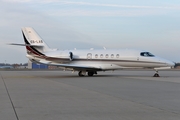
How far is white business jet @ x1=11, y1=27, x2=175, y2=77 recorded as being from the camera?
1205 inches

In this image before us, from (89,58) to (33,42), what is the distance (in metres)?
5.92

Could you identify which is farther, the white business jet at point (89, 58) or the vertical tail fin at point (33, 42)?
the vertical tail fin at point (33, 42)

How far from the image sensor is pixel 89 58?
32406 mm

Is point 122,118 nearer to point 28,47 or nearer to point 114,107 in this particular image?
point 114,107

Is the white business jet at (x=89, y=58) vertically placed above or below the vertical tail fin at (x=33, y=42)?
below

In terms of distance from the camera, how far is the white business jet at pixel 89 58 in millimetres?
30609

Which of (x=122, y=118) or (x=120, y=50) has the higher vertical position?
(x=120, y=50)

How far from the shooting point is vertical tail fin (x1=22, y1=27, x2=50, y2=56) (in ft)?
109

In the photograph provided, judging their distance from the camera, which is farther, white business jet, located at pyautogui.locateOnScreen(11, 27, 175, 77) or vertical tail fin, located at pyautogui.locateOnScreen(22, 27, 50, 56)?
vertical tail fin, located at pyautogui.locateOnScreen(22, 27, 50, 56)

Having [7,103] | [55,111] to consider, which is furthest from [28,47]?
[55,111]

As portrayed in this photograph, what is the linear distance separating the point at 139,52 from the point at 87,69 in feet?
16.6

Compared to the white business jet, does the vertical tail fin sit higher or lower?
higher

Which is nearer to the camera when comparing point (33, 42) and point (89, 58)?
point (89, 58)

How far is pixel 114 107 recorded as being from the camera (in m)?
10.3
